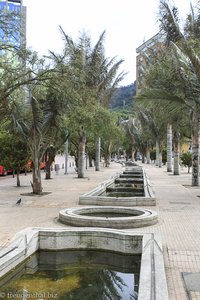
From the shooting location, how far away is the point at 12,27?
42.9 ft

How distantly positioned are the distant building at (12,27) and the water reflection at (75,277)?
8.32m

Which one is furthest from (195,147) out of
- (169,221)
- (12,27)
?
(12,27)

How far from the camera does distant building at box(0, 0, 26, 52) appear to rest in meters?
12.9

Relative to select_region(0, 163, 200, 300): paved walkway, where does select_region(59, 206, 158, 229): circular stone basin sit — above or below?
above

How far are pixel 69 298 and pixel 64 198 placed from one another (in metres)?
10.9

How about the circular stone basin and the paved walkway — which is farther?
the circular stone basin

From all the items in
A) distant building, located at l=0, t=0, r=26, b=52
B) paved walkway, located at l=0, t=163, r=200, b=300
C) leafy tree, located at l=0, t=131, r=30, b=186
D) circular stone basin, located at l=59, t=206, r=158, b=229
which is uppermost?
distant building, located at l=0, t=0, r=26, b=52

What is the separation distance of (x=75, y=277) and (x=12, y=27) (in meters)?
9.53

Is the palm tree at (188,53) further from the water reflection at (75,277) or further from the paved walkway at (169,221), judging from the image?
the water reflection at (75,277)

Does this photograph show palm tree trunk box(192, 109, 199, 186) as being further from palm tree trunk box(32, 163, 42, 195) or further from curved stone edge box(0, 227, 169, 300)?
curved stone edge box(0, 227, 169, 300)

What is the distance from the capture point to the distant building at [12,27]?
1289 centimetres

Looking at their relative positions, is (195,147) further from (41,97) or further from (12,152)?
(12,152)

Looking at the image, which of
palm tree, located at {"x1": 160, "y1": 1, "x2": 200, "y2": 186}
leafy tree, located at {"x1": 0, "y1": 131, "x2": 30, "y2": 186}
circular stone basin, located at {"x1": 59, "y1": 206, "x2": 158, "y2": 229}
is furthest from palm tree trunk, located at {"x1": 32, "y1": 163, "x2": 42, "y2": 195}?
palm tree, located at {"x1": 160, "y1": 1, "x2": 200, "y2": 186}

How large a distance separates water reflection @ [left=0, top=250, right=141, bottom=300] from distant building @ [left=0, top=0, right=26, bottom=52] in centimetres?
832
